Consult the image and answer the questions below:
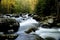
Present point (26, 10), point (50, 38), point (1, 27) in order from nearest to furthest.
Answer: point (50, 38) < point (1, 27) < point (26, 10)

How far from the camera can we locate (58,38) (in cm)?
1083

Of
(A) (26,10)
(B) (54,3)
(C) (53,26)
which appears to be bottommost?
(A) (26,10)

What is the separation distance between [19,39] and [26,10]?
4083 centimetres

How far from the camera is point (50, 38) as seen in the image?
10.5 meters

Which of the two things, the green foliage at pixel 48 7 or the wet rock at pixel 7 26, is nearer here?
the wet rock at pixel 7 26

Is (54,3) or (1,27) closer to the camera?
(1,27)

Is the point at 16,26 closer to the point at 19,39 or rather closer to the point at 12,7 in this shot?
the point at 19,39

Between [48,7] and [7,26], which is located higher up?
[48,7]

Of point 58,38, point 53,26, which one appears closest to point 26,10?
point 53,26

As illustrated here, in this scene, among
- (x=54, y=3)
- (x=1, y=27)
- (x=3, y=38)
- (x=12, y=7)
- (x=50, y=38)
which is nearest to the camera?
(x=3, y=38)

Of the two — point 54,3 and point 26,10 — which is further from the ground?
point 54,3

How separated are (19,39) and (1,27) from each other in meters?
2.73

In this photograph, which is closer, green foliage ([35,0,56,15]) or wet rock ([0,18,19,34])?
wet rock ([0,18,19,34])

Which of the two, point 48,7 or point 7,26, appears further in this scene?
point 48,7
